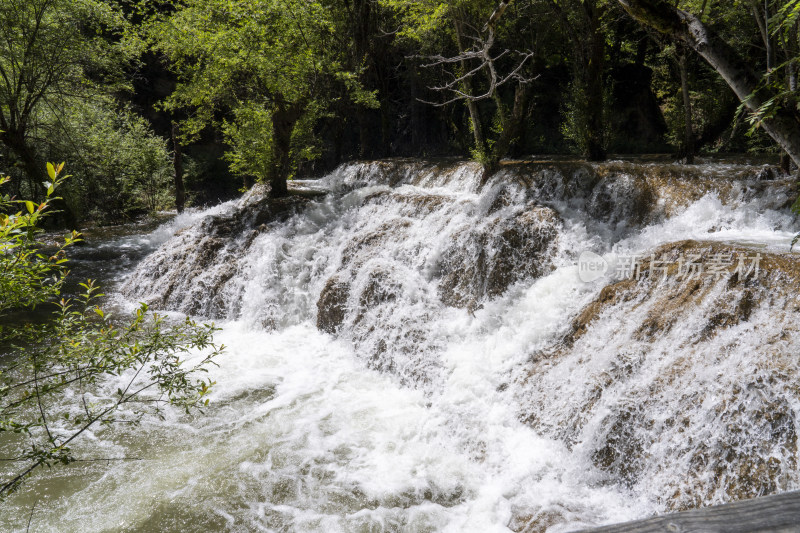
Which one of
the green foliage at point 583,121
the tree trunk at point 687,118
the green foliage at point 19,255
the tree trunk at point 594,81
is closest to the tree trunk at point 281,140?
the green foliage at point 583,121

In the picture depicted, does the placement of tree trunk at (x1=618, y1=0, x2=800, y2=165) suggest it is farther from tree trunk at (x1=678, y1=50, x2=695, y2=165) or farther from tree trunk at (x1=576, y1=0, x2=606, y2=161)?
tree trunk at (x1=678, y1=50, x2=695, y2=165)

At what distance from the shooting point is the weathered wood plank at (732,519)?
3.12 ft

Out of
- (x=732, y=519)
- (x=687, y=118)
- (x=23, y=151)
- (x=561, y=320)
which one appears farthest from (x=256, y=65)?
(x=732, y=519)

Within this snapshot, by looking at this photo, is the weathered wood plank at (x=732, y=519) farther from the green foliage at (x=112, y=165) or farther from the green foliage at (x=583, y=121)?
the green foliage at (x=112, y=165)

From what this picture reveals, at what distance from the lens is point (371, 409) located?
575cm

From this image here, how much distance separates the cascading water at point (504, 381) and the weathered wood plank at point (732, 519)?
121 inches

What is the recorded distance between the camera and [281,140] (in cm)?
1227

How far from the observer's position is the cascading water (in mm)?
3787

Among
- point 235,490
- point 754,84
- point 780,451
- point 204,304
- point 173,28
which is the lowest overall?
point 235,490

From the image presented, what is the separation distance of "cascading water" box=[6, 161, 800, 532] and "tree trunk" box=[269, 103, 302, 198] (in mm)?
4643

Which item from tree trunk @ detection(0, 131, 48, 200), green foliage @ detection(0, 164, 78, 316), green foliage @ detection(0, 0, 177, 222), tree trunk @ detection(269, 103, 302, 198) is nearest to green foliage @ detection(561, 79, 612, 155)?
tree trunk @ detection(269, 103, 302, 198)

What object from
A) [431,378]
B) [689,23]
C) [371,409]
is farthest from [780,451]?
[371,409]

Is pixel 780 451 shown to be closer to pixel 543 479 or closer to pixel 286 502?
pixel 543 479

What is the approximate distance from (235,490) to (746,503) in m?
4.43
